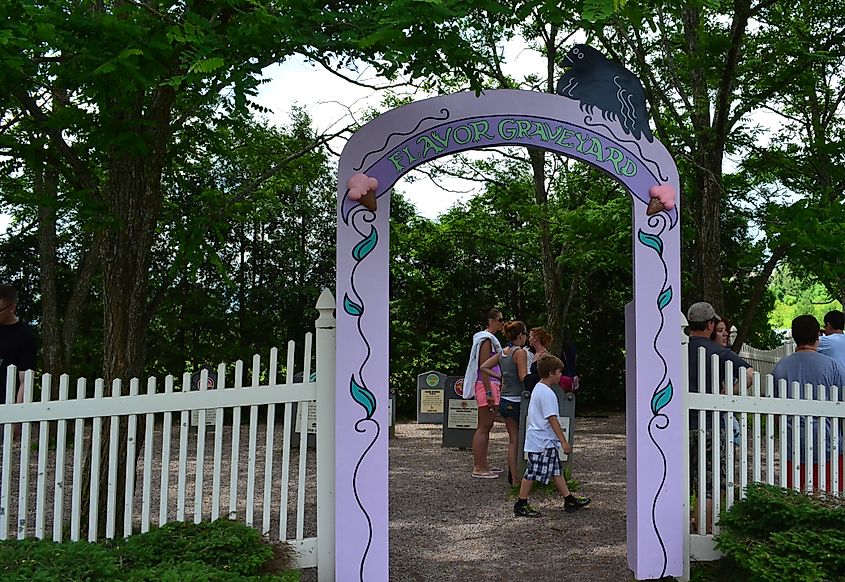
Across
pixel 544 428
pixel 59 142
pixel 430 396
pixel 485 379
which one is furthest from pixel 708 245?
pixel 59 142

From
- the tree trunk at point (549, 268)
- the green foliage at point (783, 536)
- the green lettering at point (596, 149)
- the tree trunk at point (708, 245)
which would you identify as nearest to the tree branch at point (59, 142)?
the green lettering at point (596, 149)

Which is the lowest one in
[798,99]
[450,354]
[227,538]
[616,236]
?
[227,538]

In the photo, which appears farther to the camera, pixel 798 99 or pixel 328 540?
pixel 798 99

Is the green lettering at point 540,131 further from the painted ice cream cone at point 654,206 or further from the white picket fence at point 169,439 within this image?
the white picket fence at point 169,439

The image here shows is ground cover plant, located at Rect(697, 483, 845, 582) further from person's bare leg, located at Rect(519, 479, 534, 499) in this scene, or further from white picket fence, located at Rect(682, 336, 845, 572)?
person's bare leg, located at Rect(519, 479, 534, 499)

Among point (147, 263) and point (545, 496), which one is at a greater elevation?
point (147, 263)

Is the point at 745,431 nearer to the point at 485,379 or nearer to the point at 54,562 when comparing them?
the point at 485,379

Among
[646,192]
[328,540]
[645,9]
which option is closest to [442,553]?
[328,540]

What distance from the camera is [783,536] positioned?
4781mm

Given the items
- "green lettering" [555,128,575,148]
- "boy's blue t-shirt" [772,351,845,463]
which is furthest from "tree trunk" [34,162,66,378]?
"boy's blue t-shirt" [772,351,845,463]

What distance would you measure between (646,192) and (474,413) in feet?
22.3

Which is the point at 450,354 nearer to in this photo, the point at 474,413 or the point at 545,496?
the point at 474,413

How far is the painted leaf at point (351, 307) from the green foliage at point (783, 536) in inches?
99.3

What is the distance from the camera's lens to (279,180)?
13.3 metres
